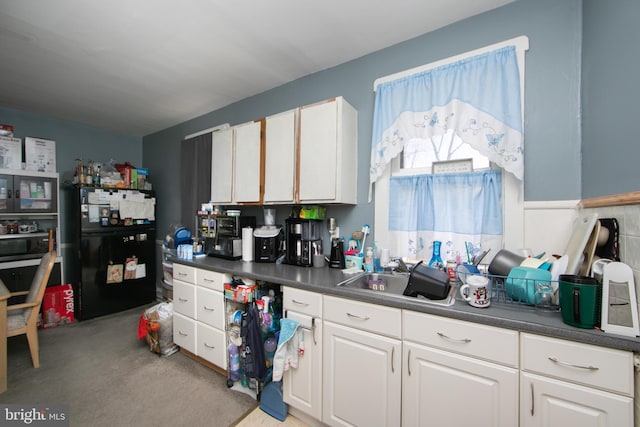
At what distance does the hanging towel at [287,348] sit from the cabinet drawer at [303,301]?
85 millimetres

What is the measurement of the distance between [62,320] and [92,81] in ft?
8.93

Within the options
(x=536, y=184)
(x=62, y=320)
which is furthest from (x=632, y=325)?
(x=62, y=320)

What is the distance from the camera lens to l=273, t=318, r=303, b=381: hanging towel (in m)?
1.49

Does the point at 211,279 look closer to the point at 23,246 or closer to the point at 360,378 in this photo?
the point at 360,378

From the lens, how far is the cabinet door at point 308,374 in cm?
145

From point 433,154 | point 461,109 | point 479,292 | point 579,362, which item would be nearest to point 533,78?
point 461,109

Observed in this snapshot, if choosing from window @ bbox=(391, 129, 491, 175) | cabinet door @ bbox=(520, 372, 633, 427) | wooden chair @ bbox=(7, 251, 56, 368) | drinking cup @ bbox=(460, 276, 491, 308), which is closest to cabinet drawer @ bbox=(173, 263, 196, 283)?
wooden chair @ bbox=(7, 251, 56, 368)

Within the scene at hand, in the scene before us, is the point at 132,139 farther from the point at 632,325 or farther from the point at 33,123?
the point at 632,325

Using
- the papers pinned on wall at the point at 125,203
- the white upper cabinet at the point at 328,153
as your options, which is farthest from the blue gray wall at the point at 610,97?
the papers pinned on wall at the point at 125,203

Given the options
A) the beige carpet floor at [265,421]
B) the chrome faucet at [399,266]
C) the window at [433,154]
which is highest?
the window at [433,154]

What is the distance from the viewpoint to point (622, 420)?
82 centimetres

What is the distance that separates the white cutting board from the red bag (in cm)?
463

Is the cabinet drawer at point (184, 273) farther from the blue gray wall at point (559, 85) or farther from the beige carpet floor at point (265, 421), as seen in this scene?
the blue gray wall at point (559, 85)

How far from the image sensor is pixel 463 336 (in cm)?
107
